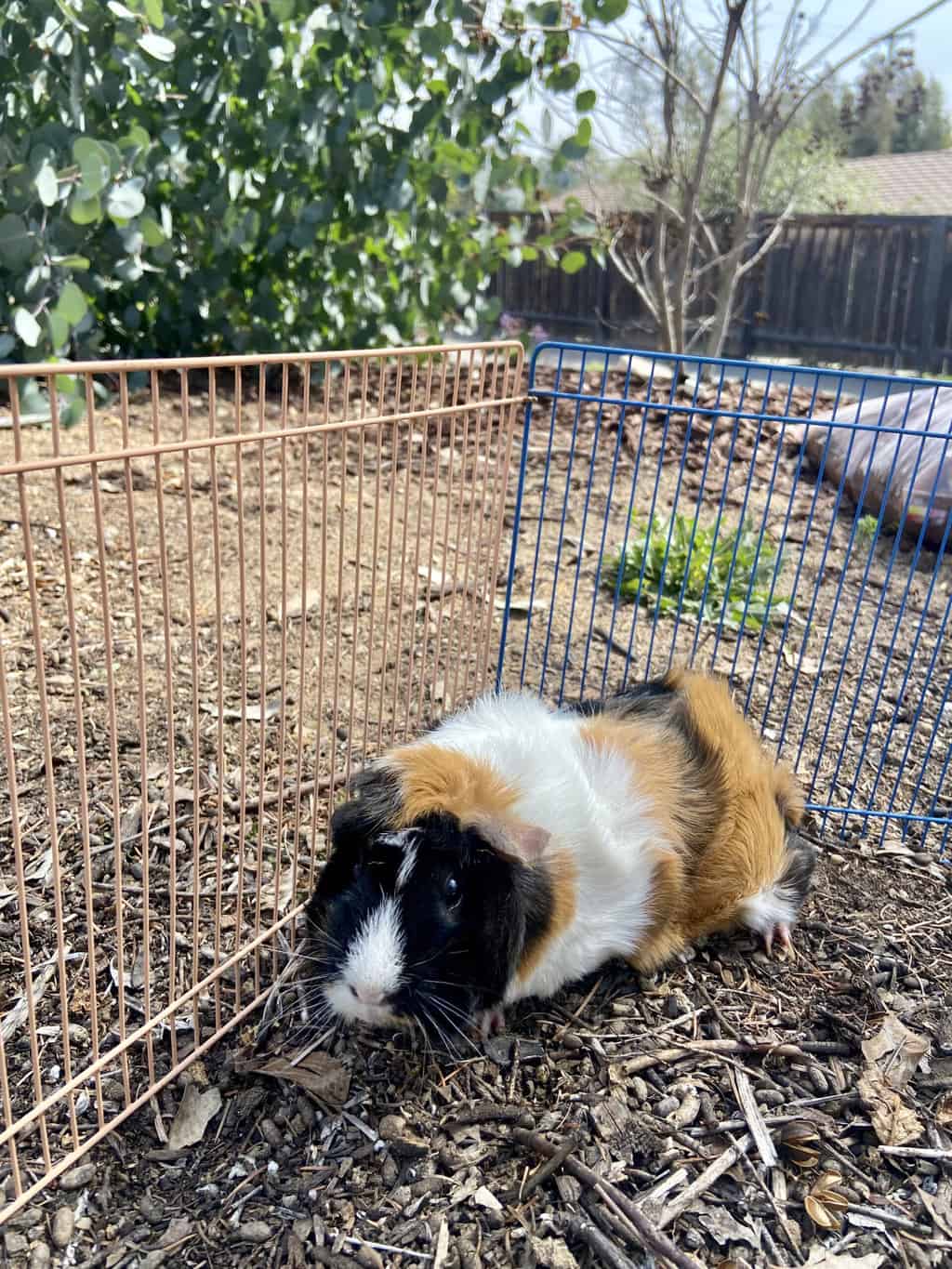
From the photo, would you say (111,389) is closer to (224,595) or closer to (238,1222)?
(224,595)

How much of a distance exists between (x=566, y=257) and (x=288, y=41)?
1.86m

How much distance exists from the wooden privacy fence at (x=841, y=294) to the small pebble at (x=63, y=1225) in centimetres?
1099

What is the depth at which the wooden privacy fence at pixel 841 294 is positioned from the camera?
1170 cm

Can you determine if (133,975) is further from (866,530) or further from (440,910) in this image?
(866,530)

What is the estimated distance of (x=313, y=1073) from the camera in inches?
68.1

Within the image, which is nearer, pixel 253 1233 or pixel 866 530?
pixel 253 1233

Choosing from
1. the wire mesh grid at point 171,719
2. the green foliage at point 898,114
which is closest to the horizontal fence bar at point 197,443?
the wire mesh grid at point 171,719

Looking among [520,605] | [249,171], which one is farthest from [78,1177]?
[249,171]

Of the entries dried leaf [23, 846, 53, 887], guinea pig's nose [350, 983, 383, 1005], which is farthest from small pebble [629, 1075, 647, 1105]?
dried leaf [23, 846, 53, 887]

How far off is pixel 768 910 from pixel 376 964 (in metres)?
0.94

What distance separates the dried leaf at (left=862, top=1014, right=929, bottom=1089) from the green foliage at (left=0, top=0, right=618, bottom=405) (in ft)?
10.6

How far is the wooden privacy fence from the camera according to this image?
11695 millimetres

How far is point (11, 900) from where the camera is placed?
→ 196 centimetres

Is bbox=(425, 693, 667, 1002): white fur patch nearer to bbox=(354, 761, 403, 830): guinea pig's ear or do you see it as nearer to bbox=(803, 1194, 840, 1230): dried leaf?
bbox=(354, 761, 403, 830): guinea pig's ear
